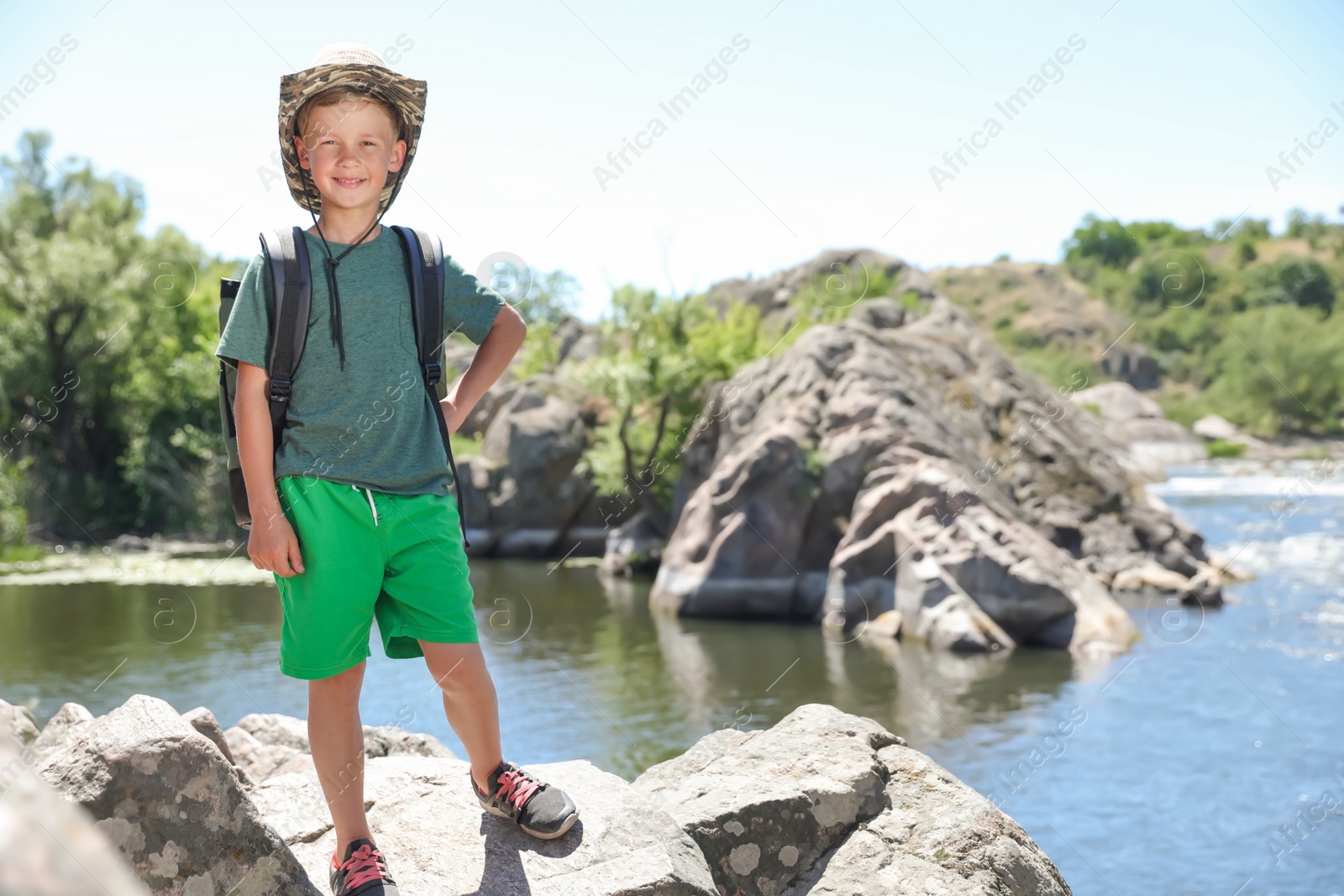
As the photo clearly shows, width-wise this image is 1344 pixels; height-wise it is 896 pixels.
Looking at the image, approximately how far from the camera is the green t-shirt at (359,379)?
3256mm

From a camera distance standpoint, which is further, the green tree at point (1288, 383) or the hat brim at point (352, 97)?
the green tree at point (1288, 383)

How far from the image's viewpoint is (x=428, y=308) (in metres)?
3.49

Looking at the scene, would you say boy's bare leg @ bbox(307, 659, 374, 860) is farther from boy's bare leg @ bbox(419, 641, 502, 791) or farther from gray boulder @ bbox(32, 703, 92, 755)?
gray boulder @ bbox(32, 703, 92, 755)

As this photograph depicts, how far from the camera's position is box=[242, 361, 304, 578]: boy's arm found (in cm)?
315

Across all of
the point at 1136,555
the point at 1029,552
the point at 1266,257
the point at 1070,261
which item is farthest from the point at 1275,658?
the point at 1070,261

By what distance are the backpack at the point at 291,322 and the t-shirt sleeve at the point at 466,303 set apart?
0.10 metres

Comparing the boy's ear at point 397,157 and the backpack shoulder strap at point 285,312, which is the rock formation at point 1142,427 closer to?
the boy's ear at point 397,157

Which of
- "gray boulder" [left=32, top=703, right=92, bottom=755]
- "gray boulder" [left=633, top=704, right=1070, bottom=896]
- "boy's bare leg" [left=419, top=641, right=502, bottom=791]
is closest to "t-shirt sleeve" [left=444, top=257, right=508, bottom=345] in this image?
"boy's bare leg" [left=419, top=641, right=502, bottom=791]

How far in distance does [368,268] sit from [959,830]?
273 cm

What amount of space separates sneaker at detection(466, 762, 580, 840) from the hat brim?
5.95 feet

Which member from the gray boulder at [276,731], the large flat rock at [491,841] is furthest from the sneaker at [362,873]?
the gray boulder at [276,731]

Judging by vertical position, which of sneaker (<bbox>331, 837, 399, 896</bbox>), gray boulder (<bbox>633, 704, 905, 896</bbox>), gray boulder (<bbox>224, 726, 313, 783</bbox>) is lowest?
gray boulder (<bbox>224, 726, 313, 783</bbox>)

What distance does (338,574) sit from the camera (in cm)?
321

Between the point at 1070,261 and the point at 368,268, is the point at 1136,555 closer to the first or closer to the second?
the point at 368,268
